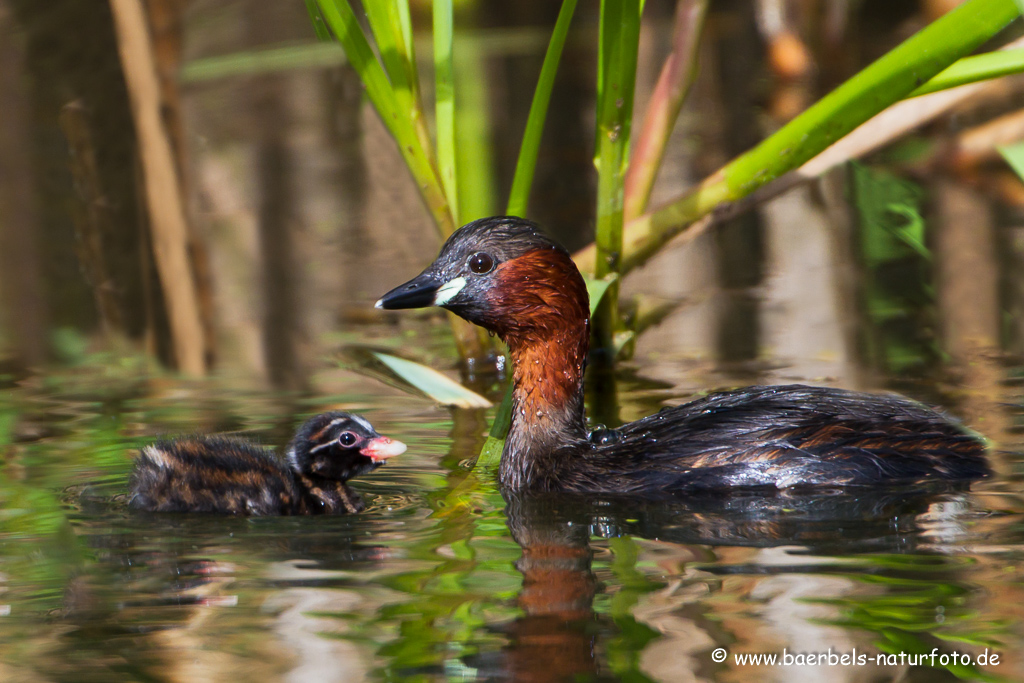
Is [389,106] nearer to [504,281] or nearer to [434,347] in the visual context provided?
[504,281]

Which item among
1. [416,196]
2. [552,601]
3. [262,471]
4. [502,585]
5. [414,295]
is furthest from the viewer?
[416,196]

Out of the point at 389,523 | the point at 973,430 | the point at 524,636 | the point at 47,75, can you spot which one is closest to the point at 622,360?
the point at 973,430

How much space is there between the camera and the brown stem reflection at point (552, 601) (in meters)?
2.83

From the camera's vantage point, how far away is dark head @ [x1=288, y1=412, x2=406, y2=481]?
424 centimetres

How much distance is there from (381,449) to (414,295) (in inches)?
23.6

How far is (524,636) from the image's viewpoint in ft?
9.78

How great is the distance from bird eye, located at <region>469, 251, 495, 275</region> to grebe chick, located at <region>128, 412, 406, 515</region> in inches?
27.4

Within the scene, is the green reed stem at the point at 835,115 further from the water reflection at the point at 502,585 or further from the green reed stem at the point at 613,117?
the water reflection at the point at 502,585

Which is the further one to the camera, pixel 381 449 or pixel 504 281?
pixel 504 281

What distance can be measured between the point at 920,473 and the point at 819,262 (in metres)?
3.45

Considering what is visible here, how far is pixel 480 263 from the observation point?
4629 millimetres

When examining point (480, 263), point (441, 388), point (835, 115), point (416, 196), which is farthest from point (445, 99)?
point (416, 196)

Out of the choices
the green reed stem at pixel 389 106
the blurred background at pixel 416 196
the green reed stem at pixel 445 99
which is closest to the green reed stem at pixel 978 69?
the blurred background at pixel 416 196

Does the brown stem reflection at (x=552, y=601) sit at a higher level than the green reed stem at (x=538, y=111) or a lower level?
lower
